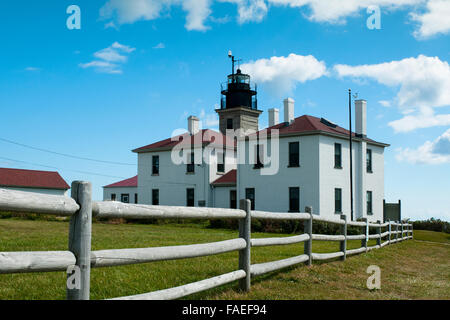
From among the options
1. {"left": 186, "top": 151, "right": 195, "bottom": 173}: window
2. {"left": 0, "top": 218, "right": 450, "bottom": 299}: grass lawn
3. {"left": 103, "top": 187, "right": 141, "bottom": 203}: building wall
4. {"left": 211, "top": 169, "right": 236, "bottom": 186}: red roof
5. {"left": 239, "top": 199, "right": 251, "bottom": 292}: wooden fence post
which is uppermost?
{"left": 186, "top": 151, "right": 195, "bottom": 173}: window

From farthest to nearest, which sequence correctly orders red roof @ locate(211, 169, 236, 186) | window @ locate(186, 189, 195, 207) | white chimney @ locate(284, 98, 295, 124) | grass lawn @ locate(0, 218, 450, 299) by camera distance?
window @ locate(186, 189, 195, 207)
red roof @ locate(211, 169, 236, 186)
white chimney @ locate(284, 98, 295, 124)
grass lawn @ locate(0, 218, 450, 299)

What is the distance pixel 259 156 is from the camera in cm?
3662

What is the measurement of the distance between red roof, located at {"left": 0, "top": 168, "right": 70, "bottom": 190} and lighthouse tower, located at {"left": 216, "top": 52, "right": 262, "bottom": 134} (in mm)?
21619

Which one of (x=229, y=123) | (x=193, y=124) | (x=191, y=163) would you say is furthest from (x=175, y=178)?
(x=229, y=123)

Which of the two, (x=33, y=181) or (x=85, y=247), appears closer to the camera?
(x=85, y=247)

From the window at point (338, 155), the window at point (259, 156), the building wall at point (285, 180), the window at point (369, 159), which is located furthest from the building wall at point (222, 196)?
the window at point (369, 159)

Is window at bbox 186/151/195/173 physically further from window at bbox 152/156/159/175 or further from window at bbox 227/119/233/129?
window at bbox 227/119/233/129

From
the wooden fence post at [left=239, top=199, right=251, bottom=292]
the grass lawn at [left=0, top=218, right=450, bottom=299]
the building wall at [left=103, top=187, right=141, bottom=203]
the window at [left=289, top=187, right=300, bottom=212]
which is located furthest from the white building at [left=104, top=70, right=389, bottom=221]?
the wooden fence post at [left=239, top=199, right=251, bottom=292]

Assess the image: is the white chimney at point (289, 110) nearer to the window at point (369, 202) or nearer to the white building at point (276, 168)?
the white building at point (276, 168)

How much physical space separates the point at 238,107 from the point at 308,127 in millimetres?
15422

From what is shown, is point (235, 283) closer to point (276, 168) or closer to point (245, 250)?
point (245, 250)

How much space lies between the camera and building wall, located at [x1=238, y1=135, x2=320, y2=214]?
3409 centimetres

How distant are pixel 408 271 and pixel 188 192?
31.4m
